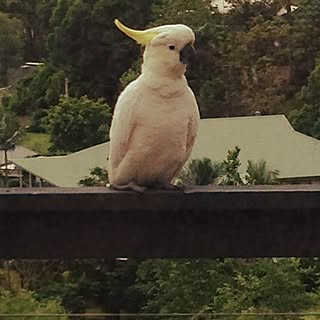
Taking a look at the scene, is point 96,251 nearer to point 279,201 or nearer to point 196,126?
point 279,201

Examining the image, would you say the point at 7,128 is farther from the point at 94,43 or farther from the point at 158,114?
the point at 158,114

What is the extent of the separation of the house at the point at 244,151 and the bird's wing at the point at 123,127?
5704 millimetres

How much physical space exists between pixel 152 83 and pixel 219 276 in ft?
9.27

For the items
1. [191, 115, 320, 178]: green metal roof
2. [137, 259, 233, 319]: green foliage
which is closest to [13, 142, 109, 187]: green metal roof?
[191, 115, 320, 178]: green metal roof

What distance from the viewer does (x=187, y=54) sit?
900 mm

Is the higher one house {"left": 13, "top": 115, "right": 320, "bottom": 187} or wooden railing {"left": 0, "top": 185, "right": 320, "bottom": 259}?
wooden railing {"left": 0, "top": 185, "right": 320, "bottom": 259}

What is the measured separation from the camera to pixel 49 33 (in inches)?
451

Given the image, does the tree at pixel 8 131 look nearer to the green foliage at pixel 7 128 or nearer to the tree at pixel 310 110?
the green foliage at pixel 7 128

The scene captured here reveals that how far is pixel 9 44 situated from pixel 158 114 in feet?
35.7

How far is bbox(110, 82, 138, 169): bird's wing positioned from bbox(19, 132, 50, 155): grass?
8.64 meters

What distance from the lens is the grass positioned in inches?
379

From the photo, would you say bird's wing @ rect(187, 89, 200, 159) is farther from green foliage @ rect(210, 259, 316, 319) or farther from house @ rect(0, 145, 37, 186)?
house @ rect(0, 145, 37, 186)

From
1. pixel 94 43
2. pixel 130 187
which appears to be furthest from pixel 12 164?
pixel 130 187

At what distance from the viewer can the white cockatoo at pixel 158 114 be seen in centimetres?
86
